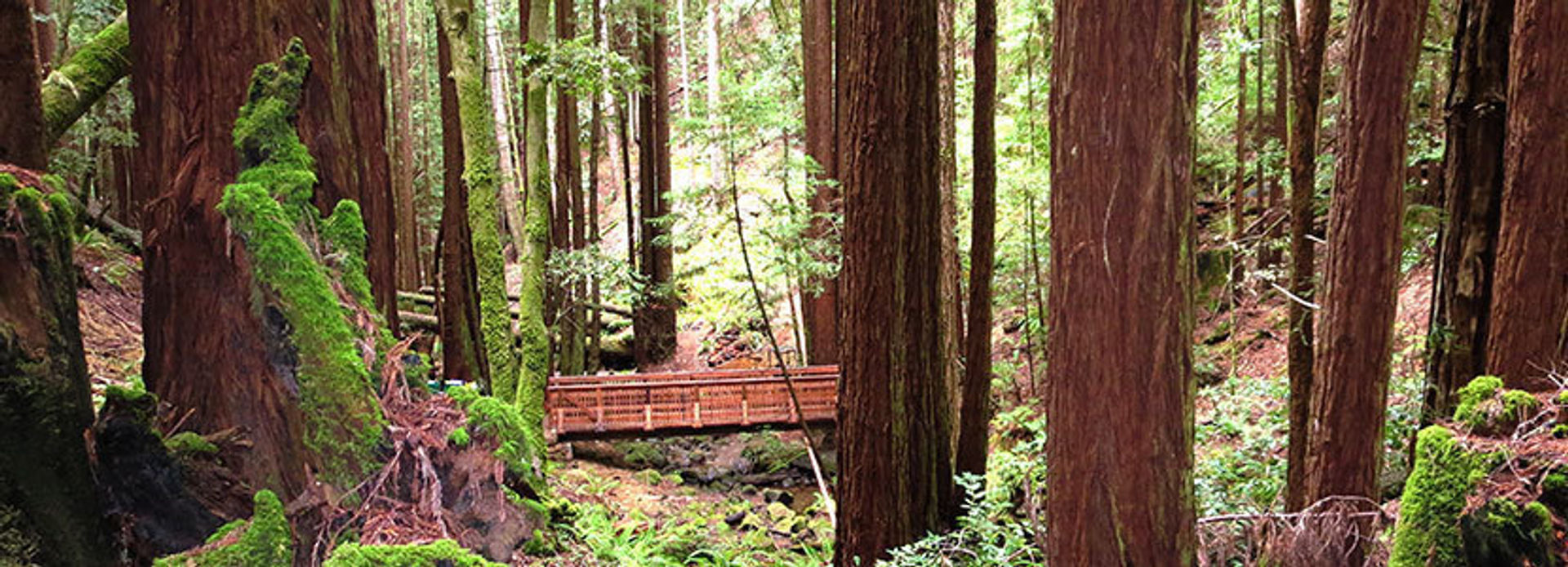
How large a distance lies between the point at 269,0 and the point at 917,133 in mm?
3827

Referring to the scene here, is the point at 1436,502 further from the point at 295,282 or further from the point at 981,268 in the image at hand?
the point at 295,282

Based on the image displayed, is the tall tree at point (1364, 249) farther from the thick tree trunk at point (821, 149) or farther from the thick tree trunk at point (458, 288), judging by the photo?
the thick tree trunk at point (458, 288)

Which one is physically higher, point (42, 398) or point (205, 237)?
point (205, 237)

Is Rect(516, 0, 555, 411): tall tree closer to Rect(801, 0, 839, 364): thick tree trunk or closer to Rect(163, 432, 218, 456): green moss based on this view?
Rect(801, 0, 839, 364): thick tree trunk

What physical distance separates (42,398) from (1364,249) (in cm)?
563

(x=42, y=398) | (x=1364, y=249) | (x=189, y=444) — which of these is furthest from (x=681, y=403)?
(x=42, y=398)

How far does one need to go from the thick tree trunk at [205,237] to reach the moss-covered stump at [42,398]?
283mm

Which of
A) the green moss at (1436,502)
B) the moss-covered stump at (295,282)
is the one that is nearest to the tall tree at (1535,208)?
the green moss at (1436,502)

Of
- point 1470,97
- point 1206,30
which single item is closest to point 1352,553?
point 1470,97

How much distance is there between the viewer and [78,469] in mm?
2098

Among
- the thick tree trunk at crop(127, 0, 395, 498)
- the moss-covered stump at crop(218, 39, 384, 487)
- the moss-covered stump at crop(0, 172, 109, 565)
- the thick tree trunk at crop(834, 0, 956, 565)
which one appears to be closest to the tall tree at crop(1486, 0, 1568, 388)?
the thick tree trunk at crop(834, 0, 956, 565)

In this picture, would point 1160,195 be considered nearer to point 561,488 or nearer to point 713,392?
point 561,488

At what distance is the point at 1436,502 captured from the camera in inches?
137

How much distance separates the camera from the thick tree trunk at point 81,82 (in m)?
3.21
